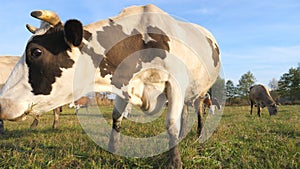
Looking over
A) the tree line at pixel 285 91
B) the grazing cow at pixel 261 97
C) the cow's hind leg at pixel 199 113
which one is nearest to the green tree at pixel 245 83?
the tree line at pixel 285 91

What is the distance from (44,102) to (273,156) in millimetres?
2919

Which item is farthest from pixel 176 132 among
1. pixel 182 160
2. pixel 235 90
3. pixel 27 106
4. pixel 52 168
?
pixel 235 90

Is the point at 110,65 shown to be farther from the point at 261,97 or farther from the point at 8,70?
the point at 261,97

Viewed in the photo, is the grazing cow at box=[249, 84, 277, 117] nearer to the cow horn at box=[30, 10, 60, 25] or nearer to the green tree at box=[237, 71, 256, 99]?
the cow horn at box=[30, 10, 60, 25]

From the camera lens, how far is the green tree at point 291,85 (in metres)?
50.5

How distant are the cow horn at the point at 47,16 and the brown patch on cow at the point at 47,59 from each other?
0.23ft

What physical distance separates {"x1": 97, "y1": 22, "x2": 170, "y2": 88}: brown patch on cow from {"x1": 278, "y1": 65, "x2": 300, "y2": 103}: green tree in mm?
54921

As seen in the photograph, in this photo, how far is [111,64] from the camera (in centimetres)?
310

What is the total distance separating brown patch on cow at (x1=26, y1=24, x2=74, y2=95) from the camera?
256 centimetres

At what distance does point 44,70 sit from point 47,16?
1.98ft

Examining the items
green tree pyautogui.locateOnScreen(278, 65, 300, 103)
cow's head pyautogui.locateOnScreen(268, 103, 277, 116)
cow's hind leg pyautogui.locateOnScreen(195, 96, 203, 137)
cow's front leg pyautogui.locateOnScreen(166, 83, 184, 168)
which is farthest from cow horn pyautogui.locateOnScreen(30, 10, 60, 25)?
green tree pyautogui.locateOnScreen(278, 65, 300, 103)

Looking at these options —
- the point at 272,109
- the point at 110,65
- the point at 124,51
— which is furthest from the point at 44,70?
the point at 272,109

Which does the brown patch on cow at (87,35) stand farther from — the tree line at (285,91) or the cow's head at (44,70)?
the tree line at (285,91)

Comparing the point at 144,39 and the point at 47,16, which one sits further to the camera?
the point at 144,39
